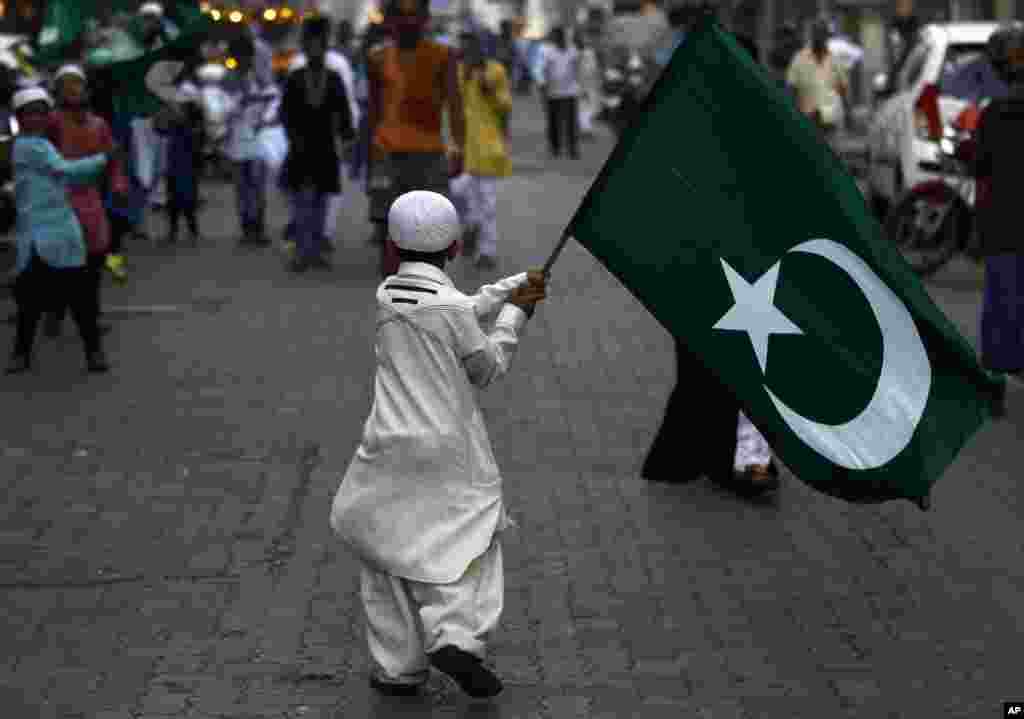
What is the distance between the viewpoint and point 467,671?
20.7 ft

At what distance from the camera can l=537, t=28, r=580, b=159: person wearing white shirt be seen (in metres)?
35.0

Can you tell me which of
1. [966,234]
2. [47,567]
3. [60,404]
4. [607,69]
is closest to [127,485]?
[47,567]

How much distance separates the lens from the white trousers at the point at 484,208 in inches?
703

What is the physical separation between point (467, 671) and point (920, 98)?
1406 cm

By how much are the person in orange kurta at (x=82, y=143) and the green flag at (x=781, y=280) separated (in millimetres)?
6464

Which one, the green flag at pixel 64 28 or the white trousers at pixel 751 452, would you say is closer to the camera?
the white trousers at pixel 751 452

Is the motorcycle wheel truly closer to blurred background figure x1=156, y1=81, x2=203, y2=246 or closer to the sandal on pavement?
blurred background figure x1=156, y1=81, x2=203, y2=246

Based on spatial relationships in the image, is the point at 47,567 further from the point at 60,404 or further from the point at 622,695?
the point at 60,404

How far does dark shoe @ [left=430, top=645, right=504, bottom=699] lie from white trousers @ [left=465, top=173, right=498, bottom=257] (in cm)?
1159

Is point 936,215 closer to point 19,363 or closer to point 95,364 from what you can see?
point 95,364

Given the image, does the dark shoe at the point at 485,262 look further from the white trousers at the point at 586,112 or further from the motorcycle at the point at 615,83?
the white trousers at the point at 586,112

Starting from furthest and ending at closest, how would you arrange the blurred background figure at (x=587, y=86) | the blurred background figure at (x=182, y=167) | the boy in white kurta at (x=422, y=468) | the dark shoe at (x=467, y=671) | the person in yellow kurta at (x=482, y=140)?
the blurred background figure at (x=587, y=86) → the blurred background figure at (x=182, y=167) → the person in yellow kurta at (x=482, y=140) → the boy in white kurta at (x=422, y=468) → the dark shoe at (x=467, y=671)

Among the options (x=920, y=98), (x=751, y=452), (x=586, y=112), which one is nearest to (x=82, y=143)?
(x=751, y=452)

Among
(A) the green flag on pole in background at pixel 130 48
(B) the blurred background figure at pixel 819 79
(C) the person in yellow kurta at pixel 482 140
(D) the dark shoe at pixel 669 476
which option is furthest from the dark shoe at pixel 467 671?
(B) the blurred background figure at pixel 819 79
